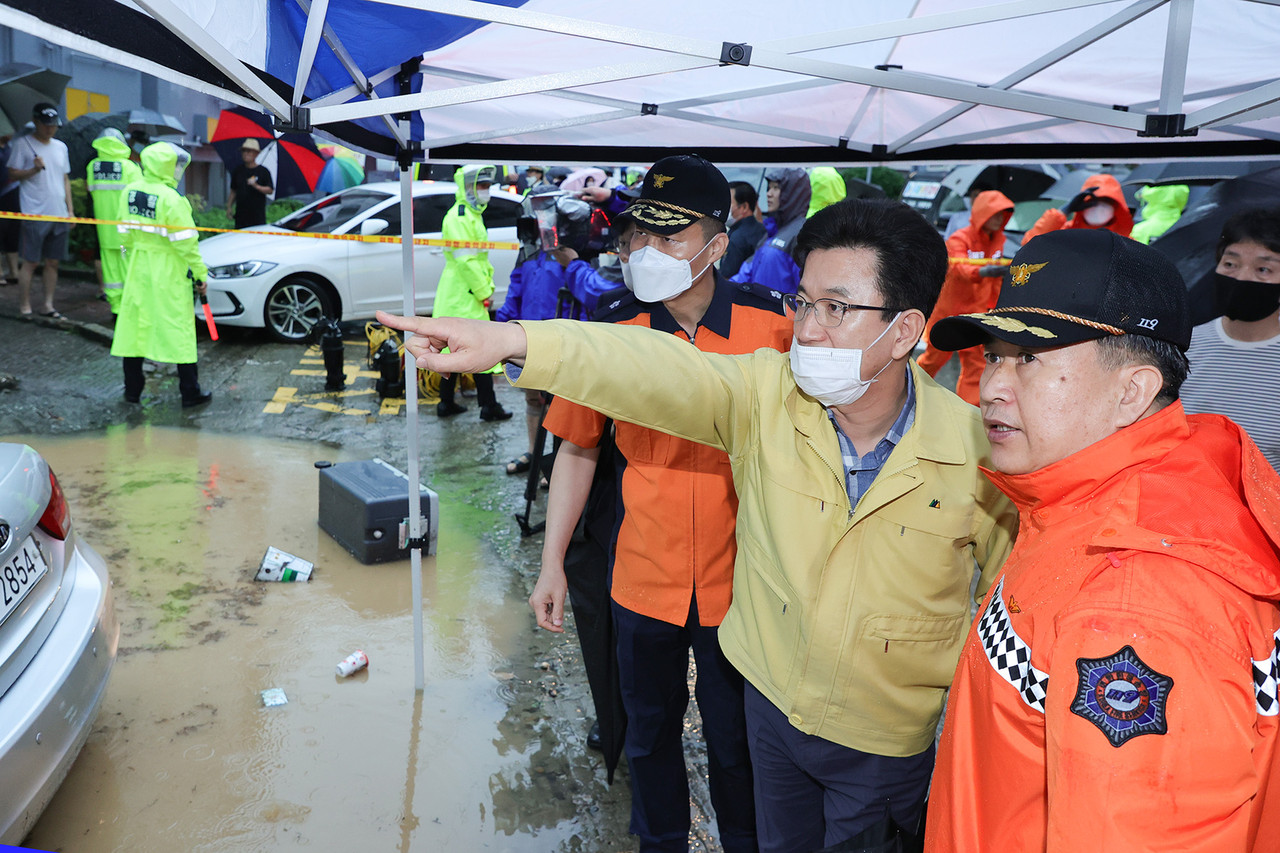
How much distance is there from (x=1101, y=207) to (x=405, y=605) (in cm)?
493

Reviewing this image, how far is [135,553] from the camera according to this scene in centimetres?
491

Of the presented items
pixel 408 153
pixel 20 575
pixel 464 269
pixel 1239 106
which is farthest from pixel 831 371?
pixel 464 269

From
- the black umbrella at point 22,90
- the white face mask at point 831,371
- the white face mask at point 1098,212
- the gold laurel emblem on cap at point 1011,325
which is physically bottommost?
the white face mask at point 831,371

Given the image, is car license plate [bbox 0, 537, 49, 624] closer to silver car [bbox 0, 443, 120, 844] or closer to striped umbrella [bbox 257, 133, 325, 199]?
silver car [bbox 0, 443, 120, 844]

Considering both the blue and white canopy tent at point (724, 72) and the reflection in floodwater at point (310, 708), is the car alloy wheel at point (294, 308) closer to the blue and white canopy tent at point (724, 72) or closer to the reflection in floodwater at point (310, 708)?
the reflection in floodwater at point (310, 708)

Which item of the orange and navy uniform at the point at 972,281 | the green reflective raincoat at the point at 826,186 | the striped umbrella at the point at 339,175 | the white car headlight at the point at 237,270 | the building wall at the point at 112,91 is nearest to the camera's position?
the orange and navy uniform at the point at 972,281

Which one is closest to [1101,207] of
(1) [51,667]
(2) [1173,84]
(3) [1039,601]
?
(2) [1173,84]

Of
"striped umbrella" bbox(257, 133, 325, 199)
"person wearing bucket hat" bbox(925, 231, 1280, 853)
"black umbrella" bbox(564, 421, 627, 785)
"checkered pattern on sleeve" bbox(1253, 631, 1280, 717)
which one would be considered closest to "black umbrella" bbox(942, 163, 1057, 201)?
"striped umbrella" bbox(257, 133, 325, 199)

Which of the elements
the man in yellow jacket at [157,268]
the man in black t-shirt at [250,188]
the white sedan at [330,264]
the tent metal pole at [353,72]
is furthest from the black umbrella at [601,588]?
the man in black t-shirt at [250,188]

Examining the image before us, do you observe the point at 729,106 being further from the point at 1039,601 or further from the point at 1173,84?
the point at 1039,601

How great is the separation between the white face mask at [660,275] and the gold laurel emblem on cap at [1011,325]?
1338 millimetres

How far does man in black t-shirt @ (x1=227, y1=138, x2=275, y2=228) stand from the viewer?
37.5 ft

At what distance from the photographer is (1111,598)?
1039 millimetres

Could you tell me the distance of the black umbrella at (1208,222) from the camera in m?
5.32
